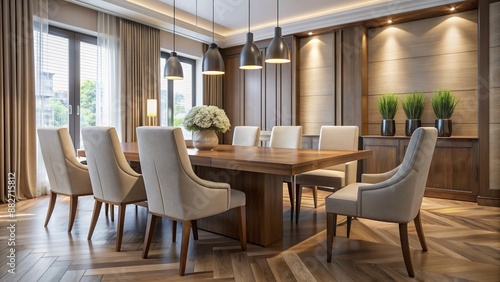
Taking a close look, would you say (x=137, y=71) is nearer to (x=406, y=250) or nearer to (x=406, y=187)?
(x=406, y=187)

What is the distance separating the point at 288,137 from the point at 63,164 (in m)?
2.30

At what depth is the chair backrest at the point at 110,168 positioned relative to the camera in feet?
7.63

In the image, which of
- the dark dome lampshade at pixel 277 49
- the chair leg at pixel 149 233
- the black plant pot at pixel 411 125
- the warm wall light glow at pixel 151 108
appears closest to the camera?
the chair leg at pixel 149 233

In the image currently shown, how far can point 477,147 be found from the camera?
3.91 metres

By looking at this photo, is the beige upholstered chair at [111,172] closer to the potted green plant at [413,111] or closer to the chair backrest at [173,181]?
the chair backrest at [173,181]

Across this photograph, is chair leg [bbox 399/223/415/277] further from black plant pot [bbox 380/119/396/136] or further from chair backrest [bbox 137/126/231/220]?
black plant pot [bbox 380/119/396/136]

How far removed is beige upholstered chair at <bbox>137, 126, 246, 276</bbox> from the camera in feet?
6.40

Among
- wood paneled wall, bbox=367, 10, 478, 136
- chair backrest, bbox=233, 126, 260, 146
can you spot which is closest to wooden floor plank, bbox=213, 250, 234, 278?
chair backrest, bbox=233, 126, 260, 146

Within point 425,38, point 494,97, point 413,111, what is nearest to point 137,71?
point 413,111

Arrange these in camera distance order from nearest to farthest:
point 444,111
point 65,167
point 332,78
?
1. point 65,167
2. point 444,111
3. point 332,78

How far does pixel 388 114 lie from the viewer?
4656 mm

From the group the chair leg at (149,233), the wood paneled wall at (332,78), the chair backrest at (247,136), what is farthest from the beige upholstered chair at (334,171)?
the wood paneled wall at (332,78)

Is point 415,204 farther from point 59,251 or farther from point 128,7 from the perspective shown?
point 128,7

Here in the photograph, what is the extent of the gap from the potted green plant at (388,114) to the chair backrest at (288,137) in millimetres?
1555
